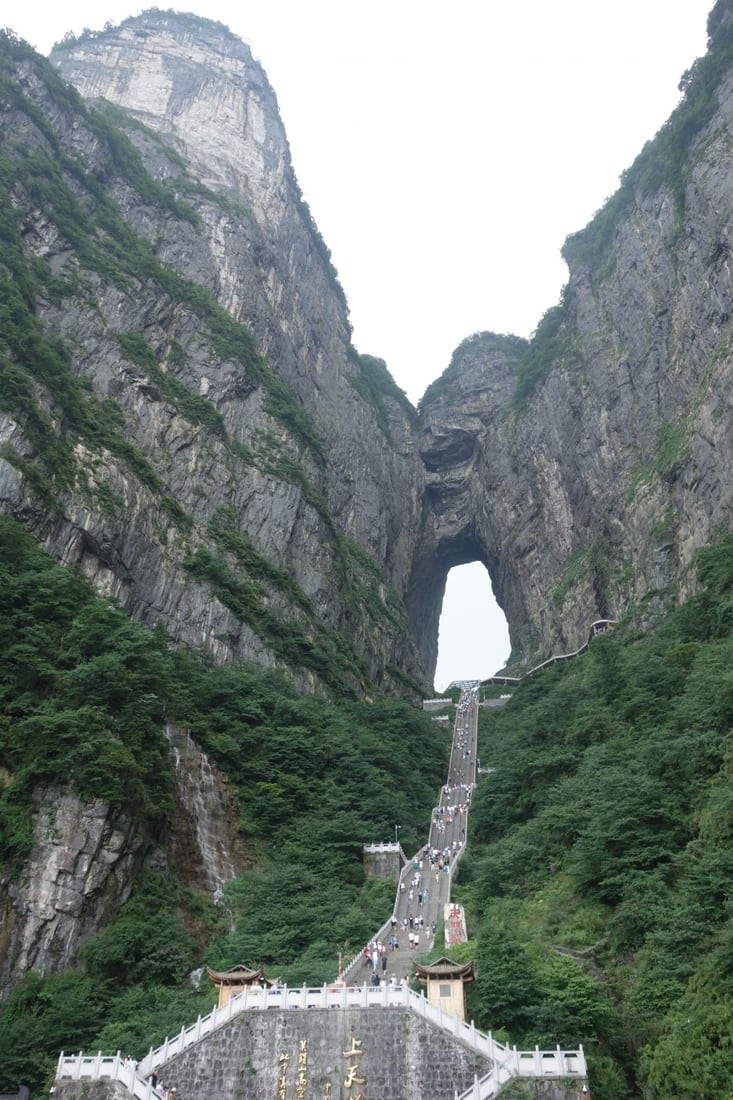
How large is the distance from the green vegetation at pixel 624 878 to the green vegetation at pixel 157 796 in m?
3.93

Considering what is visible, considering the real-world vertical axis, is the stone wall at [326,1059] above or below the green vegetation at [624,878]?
below

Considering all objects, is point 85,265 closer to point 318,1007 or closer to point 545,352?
point 545,352

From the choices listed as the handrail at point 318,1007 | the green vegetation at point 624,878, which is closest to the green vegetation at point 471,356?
the green vegetation at point 624,878

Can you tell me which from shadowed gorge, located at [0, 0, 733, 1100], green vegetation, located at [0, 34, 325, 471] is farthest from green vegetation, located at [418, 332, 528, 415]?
green vegetation, located at [0, 34, 325, 471]

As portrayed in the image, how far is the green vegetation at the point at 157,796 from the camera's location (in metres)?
17.2

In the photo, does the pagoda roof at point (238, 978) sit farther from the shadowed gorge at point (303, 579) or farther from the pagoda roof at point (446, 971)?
the pagoda roof at point (446, 971)

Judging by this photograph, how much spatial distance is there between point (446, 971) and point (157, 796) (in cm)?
1075

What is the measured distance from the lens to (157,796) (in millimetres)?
23047

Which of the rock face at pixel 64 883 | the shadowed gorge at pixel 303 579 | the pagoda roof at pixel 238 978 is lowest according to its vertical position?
the pagoda roof at pixel 238 978

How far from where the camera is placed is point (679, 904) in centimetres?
1559

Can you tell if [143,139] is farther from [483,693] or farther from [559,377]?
[483,693]

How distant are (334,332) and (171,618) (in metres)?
43.3

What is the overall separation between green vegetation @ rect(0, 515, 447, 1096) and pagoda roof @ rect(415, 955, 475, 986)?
2948 millimetres

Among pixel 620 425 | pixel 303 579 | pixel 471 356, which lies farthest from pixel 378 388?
pixel 303 579
